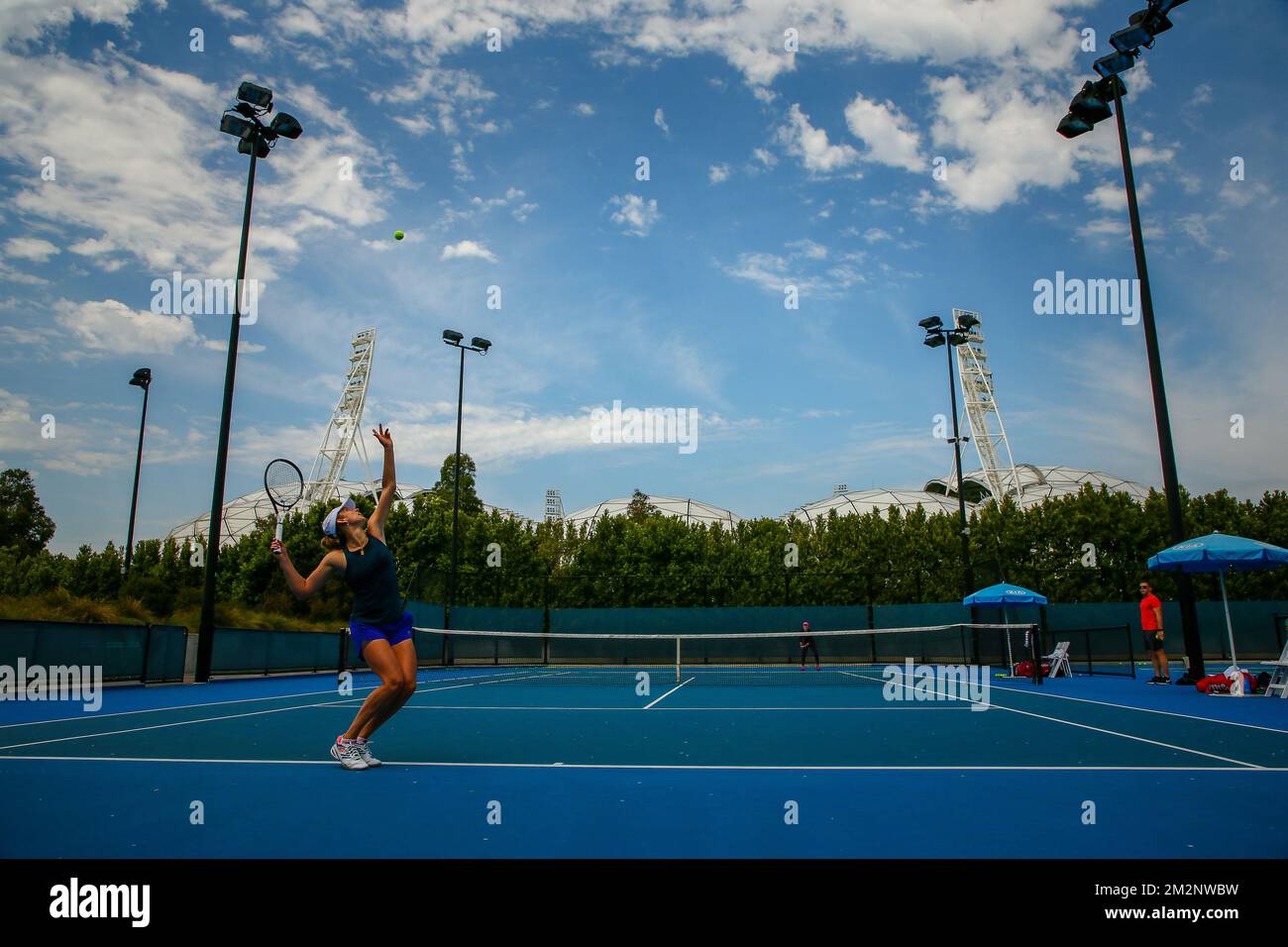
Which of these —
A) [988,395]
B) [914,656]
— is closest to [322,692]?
[914,656]

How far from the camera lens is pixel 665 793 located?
4.55 metres

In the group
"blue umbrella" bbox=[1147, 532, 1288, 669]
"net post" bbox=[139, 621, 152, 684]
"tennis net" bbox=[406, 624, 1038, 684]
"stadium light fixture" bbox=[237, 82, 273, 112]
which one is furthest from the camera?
"tennis net" bbox=[406, 624, 1038, 684]

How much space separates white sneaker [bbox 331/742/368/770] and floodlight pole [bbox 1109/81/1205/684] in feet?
41.7

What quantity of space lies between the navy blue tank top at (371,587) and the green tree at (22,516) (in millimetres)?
57453

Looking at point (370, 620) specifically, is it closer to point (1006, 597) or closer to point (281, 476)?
point (281, 476)

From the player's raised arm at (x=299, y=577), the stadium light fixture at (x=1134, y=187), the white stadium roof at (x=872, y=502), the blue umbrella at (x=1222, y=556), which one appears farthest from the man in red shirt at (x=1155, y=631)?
the white stadium roof at (x=872, y=502)

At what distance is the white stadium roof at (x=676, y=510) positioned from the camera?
75375mm

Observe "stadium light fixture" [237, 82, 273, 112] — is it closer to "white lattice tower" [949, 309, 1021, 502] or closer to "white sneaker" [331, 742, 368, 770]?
"white sneaker" [331, 742, 368, 770]

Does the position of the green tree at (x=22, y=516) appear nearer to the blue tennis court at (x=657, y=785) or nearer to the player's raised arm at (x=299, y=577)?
the blue tennis court at (x=657, y=785)

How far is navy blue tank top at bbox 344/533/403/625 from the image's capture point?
213 inches

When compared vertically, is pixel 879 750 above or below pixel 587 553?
below

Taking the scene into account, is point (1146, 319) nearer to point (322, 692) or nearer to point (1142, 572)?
point (322, 692)

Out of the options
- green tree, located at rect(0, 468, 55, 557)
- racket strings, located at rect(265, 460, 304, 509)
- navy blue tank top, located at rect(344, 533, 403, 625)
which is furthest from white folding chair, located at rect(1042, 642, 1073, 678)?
green tree, located at rect(0, 468, 55, 557)
